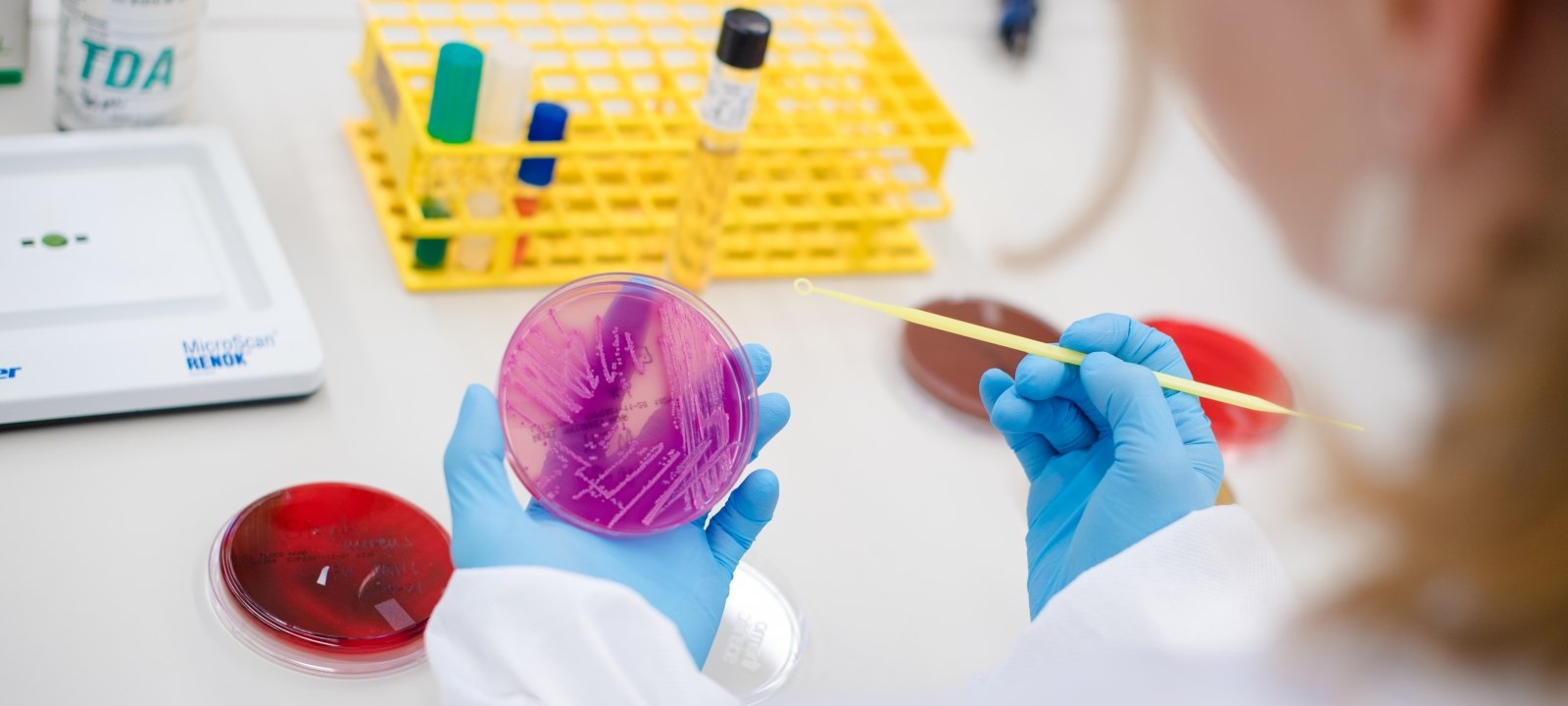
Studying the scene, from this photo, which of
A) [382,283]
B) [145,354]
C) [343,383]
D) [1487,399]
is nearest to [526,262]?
[382,283]

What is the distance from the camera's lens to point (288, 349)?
1.09 m

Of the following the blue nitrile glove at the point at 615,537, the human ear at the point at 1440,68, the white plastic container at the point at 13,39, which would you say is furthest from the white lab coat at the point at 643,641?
the white plastic container at the point at 13,39

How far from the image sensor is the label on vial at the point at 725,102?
1175mm

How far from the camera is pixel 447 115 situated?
117 cm

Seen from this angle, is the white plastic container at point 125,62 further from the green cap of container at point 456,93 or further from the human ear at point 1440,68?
the human ear at point 1440,68

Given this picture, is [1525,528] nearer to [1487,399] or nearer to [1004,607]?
[1487,399]

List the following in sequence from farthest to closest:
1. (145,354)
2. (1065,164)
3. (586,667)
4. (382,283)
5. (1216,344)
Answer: (1065,164)
(1216,344)
(382,283)
(145,354)
(586,667)

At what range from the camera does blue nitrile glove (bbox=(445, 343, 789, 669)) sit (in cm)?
85

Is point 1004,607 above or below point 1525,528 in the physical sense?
below

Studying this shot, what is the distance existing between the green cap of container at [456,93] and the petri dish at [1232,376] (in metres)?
0.73

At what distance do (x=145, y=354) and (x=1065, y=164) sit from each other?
110 centimetres

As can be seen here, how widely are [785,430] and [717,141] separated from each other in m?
0.28

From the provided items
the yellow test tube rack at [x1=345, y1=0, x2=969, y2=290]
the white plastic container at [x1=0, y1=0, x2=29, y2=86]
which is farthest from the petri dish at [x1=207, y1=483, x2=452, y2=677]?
the white plastic container at [x1=0, y1=0, x2=29, y2=86]

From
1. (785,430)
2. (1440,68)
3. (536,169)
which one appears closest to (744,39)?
(536,169)
